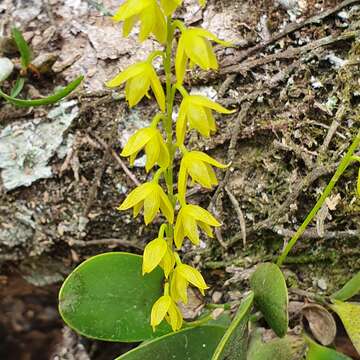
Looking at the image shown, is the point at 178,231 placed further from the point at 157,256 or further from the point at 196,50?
the point at 196,50

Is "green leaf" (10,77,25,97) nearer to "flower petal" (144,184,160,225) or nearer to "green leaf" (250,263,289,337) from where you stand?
"flower petal" (144,184,160,225)

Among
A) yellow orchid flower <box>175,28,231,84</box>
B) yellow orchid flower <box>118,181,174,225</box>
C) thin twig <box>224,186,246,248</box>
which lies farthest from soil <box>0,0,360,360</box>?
yellow orchid flower <box>175,28,231,84</box>

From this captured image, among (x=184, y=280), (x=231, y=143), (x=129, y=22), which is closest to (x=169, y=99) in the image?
(x=129, y=22)

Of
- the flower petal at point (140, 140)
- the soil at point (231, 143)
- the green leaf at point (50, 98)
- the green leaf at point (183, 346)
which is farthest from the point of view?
the soil at point (231, 143)

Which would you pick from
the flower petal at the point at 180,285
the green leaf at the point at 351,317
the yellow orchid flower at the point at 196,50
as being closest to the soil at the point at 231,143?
the green leaf at the point at 351,317

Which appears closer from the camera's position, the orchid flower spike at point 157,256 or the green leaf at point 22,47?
the orchid flower spike at point 157,256

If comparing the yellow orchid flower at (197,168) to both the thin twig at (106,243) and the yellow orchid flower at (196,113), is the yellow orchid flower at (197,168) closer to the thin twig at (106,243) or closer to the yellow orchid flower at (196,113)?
the yellow orchid flower at (196,113)
